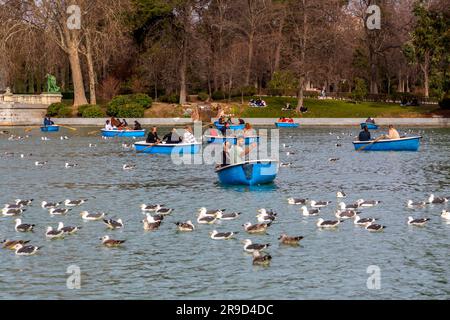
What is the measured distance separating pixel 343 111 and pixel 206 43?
20.9 metres

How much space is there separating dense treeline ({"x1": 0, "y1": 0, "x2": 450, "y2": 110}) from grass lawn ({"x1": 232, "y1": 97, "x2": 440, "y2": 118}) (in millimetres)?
2738

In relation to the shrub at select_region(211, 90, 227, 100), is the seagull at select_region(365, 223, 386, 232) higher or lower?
lower

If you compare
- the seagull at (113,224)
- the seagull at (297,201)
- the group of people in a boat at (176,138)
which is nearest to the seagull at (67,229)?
the seagull at (113,224)

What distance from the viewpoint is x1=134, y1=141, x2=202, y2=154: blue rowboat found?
165 ft

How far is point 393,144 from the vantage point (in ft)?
175

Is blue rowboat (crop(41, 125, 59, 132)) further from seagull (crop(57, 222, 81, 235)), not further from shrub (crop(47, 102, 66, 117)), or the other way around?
seagull (crop(57, 222, 81, 235))

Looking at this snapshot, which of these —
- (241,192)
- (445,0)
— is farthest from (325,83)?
(241,192)

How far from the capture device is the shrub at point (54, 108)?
93.0m

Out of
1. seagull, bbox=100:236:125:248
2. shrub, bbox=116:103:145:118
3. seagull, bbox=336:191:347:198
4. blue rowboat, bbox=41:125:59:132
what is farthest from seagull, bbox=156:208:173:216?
shrub, bbox=116:103:145:118

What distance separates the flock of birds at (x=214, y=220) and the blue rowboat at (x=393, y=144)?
2177 cm

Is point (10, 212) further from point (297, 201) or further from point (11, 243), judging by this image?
point (297, 201)

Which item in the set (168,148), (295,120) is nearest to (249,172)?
(168,148)

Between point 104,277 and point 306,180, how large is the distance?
19814mm
